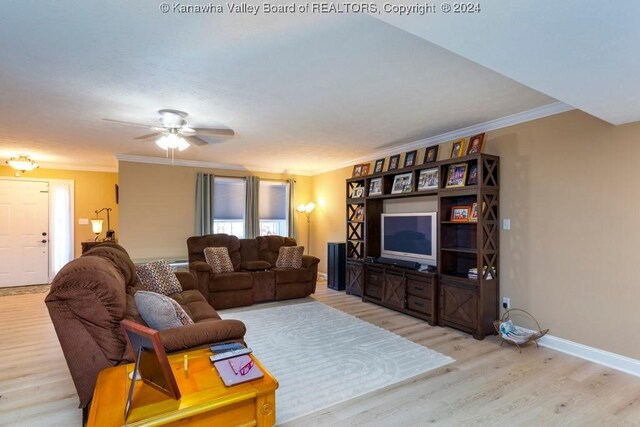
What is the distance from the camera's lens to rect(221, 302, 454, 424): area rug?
2.50 m

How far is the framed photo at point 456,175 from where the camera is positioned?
3.98 metres

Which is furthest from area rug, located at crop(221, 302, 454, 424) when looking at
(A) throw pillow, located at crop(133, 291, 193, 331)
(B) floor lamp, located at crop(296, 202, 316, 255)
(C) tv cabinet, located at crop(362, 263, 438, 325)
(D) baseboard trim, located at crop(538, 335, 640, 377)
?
(B) floor lamp, located at crop(296, 202, 316, 255)

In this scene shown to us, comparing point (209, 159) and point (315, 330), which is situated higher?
point (209, 159)

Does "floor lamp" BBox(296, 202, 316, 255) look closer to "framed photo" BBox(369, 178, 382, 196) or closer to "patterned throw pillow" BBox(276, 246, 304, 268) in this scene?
"patterned throw pillow" BBox(276, 246, 304, 268)

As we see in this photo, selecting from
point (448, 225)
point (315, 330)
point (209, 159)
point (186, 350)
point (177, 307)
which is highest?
point (209, 159)

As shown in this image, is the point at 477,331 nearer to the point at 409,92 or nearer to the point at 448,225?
the point at 448,225

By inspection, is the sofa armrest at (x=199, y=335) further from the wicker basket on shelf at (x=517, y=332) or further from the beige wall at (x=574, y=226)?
the beige wall at (x=574, y=226)

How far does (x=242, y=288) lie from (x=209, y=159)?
8.72 feet

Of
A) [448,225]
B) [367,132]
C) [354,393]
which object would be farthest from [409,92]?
[354,393]

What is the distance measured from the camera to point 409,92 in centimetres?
302

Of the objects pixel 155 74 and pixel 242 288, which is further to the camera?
pixel 242 288

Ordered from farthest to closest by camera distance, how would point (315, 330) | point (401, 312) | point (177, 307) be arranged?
point (401, 312) < point (315, 330) < point (177, 307)

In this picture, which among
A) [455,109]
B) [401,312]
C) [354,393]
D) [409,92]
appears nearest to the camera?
[354,393]

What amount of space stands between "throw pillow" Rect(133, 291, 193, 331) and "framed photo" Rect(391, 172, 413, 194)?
3.55 meters
